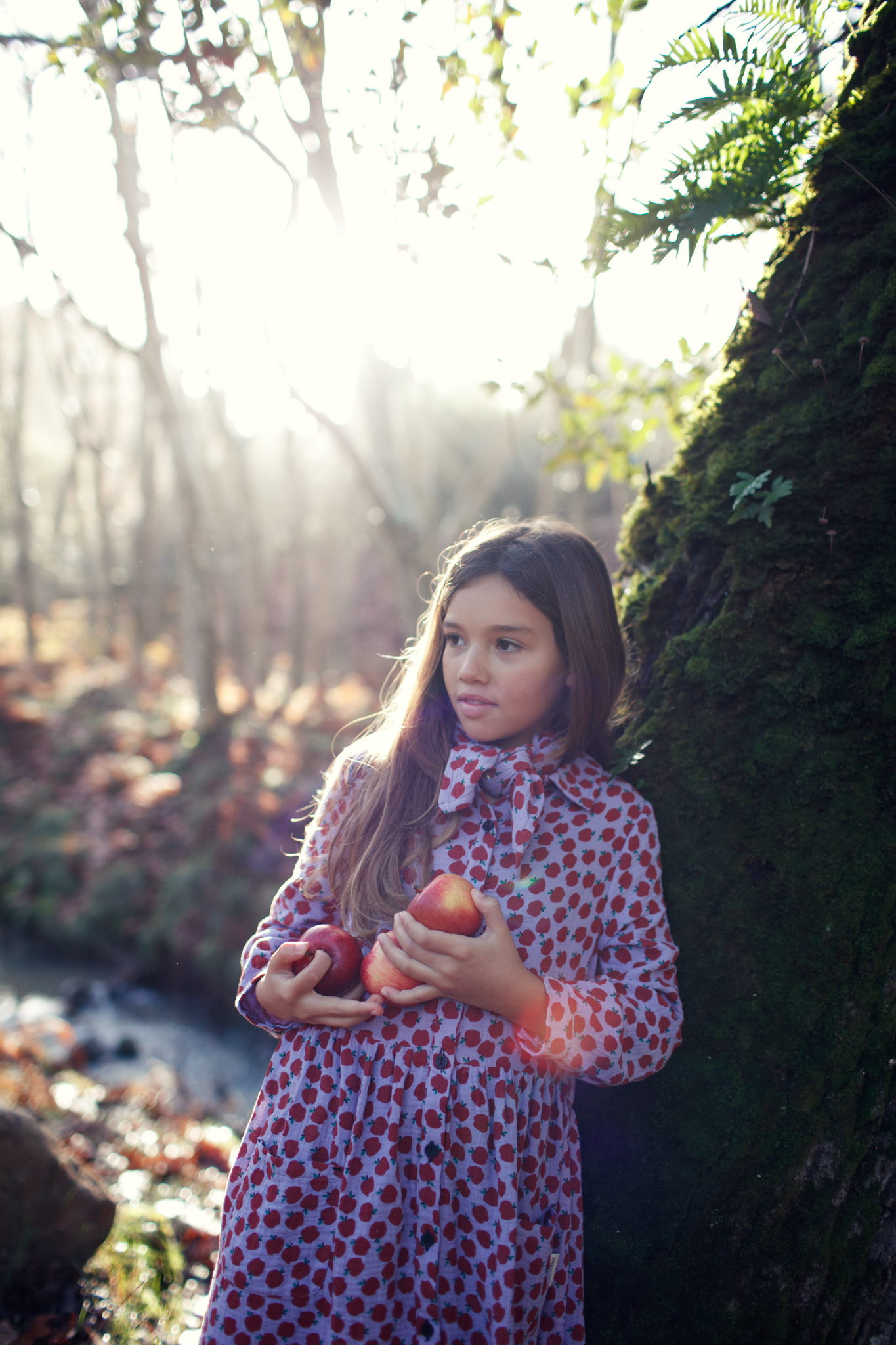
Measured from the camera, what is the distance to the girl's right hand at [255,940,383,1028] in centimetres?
163

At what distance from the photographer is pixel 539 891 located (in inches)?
68.4

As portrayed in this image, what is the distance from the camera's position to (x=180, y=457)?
830cm

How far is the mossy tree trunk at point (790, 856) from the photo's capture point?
5.13 feet

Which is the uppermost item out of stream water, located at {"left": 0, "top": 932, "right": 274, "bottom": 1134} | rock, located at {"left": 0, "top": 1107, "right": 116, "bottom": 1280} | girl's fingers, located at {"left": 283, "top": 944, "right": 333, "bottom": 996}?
girl's fingers, located at {"left": 283, "top": 944, "right": 333, "bottom": 996}

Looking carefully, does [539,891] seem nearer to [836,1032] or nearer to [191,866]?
[836,1032]

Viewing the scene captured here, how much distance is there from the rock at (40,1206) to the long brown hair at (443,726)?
4.84 feet

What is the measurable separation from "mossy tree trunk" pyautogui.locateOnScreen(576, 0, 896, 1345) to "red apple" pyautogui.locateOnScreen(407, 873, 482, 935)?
54cm

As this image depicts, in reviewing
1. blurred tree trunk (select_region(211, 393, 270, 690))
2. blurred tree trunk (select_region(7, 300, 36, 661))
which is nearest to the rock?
blurred tree trunk (select_region(211, 393, 270, 690))

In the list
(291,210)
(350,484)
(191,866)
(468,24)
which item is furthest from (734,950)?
(350,484)

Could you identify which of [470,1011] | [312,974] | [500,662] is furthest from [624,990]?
[500,662]

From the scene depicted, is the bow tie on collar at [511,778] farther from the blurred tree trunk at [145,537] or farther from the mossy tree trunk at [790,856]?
the blurred tree trunk at [145,537]

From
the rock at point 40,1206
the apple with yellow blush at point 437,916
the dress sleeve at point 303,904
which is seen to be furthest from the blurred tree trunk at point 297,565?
the apple with yellow blush at point 437,916

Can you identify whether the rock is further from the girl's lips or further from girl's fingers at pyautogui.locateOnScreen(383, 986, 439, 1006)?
the girl's lips

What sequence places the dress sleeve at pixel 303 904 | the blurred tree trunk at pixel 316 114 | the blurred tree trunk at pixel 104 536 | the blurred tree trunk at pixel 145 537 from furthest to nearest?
the blurred tree trunk at pixel 104 536, the blurred tree trunk at pixel 145 537, the blurred tree trunk at pixel 316 114, the dress sleeve at pixel 303 904
